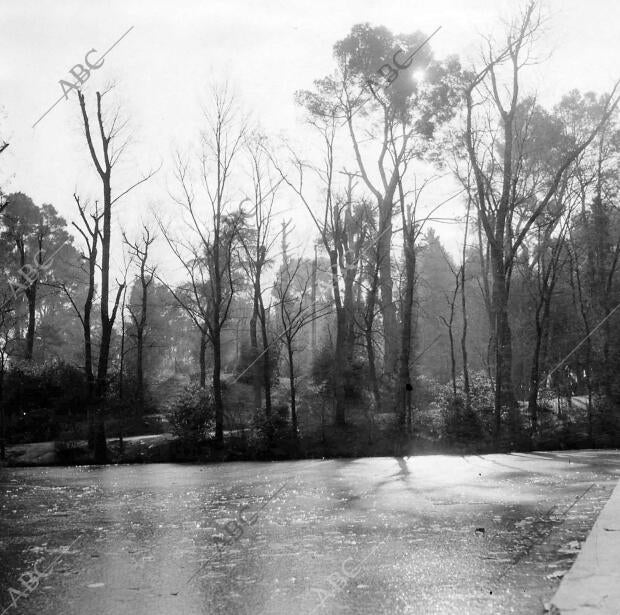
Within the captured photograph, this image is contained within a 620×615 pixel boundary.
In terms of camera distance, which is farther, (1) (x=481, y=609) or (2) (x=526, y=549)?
(2) (x=526, y=549)

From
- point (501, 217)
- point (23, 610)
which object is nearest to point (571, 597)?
point (23, 610)

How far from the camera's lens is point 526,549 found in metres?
6.83

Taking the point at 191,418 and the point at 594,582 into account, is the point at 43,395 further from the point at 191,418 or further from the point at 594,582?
the point at 594,582

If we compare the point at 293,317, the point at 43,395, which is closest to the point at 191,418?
the point at 293,317

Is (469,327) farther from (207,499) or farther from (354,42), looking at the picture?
(207,499)

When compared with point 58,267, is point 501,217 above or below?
below

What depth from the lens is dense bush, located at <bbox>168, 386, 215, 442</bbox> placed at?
2320 cm

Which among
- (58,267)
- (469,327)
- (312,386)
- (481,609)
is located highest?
(58,267)

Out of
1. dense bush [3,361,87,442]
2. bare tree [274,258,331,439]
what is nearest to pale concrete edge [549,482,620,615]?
bare tree [274,258,331,439]

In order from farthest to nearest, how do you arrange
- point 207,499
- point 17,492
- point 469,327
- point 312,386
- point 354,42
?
point 469,327 → point 312,386 → point 354,42 → point 17,492 → point 207,499

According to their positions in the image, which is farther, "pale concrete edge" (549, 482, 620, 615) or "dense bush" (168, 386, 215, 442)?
"dense bush" (168, 386, 215, 442)

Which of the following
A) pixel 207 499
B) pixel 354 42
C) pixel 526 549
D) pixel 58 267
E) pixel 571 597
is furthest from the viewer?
pixel 58 267

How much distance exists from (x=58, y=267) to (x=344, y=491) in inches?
1868

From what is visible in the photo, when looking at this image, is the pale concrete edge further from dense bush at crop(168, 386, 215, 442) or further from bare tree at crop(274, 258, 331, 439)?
dense bush at crop(168, 386, 215, 442)
